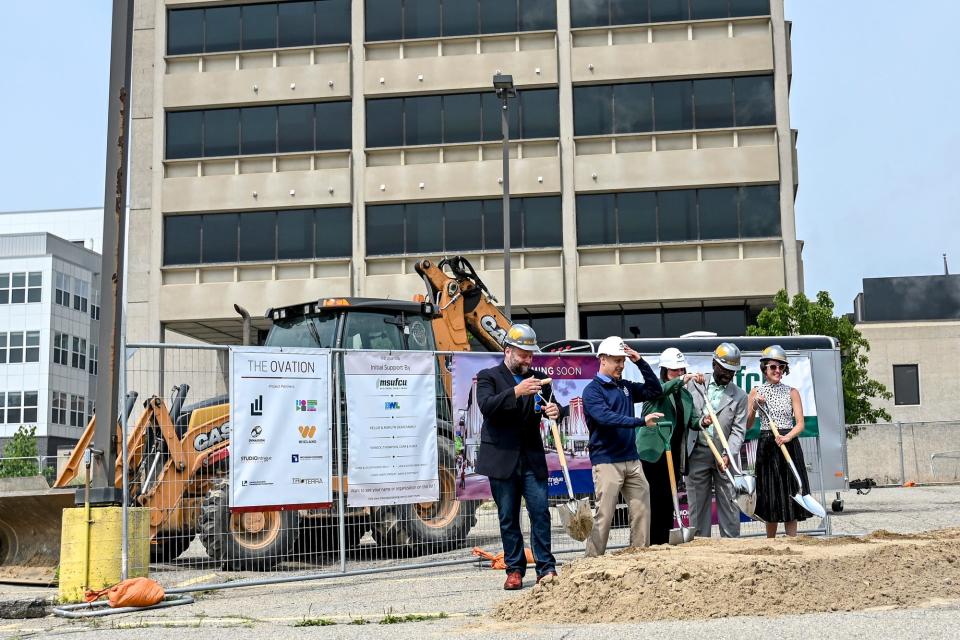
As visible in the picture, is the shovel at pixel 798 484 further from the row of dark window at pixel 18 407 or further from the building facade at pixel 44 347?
the row of dark window at pixel 18 407

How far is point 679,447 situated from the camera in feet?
33.4

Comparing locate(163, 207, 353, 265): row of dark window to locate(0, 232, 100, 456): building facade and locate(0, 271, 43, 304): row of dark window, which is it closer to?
locate(0, 232, 100, 456): building facade

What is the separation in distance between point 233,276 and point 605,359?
2960 cm

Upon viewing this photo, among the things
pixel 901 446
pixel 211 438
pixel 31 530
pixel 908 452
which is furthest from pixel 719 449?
pixel 908 452

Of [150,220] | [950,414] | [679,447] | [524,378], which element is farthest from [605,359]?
[950,414]

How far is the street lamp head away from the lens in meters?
24.8

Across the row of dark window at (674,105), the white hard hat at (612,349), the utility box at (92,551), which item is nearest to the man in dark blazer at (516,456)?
the white hard hat at (612,349)

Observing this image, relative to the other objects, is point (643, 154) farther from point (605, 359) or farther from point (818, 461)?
point (605, 359)

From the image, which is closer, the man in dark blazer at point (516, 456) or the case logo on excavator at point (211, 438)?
→ the man in dark blazer at point (516, 456)

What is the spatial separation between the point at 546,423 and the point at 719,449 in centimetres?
260

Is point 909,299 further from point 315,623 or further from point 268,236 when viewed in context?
point 315,623

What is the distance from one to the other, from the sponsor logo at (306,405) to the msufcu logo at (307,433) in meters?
0.16

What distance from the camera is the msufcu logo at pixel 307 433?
35.2 ft

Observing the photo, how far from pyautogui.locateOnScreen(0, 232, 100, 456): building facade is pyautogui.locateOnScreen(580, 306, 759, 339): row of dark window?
45.2m
